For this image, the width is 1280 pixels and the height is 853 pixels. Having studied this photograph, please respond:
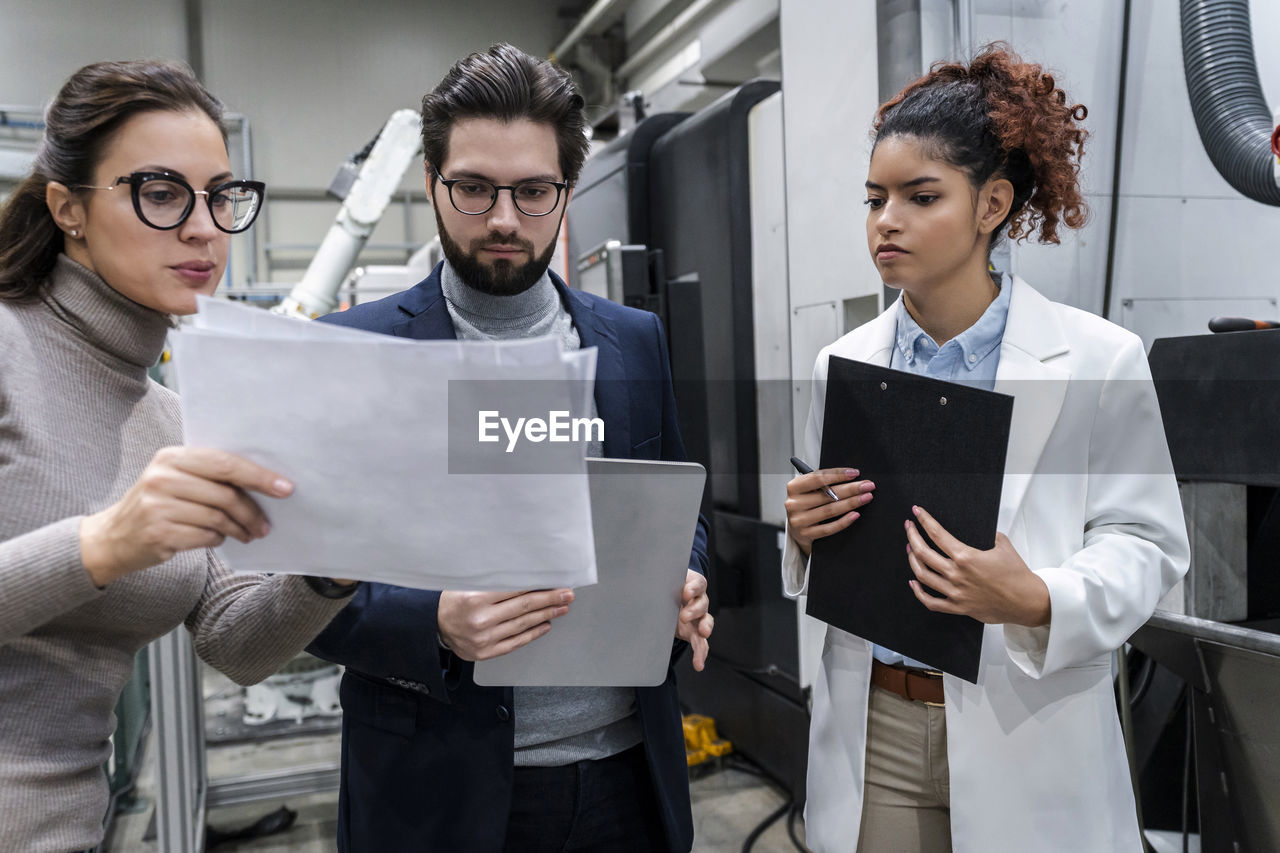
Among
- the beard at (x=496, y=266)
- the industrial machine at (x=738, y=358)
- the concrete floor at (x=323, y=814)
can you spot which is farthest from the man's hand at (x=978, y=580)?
the concrete floor at (x=323, y=814)

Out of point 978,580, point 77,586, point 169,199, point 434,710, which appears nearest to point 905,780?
point 978,580

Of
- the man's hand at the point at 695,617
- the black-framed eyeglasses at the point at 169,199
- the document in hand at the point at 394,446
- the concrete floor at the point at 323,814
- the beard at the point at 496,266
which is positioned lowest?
the concrete floor at the point at 323,814

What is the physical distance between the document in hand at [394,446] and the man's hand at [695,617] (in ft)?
1.19

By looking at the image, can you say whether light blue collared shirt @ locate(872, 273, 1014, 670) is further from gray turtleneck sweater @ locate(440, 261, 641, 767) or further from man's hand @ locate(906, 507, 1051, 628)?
gray turtleneck sweater @ locate(440, 261, 641, 767)

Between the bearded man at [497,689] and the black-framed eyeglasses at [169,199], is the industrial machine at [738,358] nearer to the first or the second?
the bearded man at [497,689]

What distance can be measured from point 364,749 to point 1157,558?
3.11 feet

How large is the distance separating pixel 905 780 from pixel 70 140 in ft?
3.77

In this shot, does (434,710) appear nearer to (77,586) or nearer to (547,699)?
(547,699)

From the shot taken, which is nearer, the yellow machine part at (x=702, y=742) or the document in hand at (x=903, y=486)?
the document in hand at (x=903, y=486)

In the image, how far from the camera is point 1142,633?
159 cm

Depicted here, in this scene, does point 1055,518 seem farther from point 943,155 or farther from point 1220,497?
point 1220,497

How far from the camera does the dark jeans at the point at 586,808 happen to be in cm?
104

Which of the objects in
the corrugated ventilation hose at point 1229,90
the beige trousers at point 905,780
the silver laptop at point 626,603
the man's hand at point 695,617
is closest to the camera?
the silver laptop at point 626,603

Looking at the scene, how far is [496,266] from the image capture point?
1059 mm
